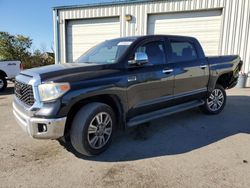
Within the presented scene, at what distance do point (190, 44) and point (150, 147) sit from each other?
2598 mm

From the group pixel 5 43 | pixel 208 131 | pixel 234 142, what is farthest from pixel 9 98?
pixel 5 43

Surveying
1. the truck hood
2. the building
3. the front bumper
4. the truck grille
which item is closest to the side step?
the truck hood

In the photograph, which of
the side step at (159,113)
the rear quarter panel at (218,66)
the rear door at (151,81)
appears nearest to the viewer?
the rear door at (151,81)

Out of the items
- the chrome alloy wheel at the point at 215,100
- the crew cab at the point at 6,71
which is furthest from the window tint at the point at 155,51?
the crew cab at the point at 6,71

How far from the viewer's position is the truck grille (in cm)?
331

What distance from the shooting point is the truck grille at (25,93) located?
3312mm

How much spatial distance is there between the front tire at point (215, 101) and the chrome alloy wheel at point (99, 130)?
117 inches

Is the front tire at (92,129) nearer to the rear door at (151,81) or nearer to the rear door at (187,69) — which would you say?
the rear door at (151,81)

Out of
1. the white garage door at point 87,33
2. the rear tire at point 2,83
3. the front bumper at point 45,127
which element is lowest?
the rear tire at point 2,83

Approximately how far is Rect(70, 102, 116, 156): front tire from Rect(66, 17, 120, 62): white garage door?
913cm

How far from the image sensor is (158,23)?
11430 mm

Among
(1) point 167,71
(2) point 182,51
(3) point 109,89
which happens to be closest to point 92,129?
(3) point 109,89

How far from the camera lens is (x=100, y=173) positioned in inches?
125

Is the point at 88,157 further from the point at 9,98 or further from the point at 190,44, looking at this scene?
the point at 9,98
